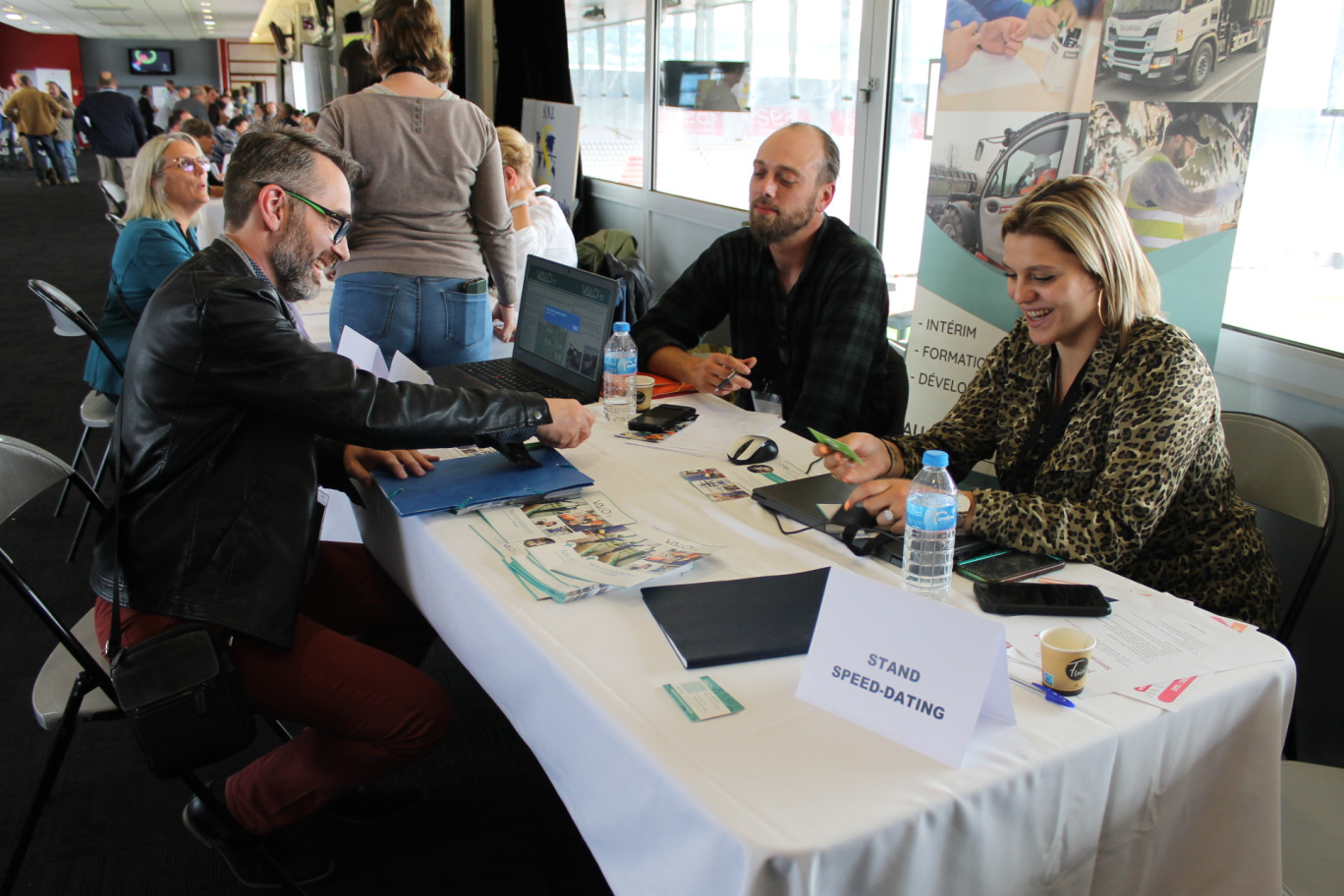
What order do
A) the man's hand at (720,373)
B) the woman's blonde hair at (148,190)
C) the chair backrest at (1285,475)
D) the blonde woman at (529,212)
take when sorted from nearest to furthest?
the chair backrest at (1285,475) < the man's hand at (720,373) < the woman's blonde hair at (148,190) < the blonde woman at (529,212)

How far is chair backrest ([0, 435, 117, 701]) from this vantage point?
146 centimetres

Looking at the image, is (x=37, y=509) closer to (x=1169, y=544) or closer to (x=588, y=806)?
(x=588, y=806)

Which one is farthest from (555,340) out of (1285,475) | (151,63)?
(151,63)

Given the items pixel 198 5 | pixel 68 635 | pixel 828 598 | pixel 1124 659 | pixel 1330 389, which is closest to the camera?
pixel 828 598

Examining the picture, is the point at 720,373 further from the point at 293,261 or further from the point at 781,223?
the point at 293,261

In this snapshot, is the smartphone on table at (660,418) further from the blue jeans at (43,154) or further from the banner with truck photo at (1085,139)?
the blue jeans at (43,154)

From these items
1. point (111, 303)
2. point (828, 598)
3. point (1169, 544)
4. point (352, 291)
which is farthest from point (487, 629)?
point (111, 303)

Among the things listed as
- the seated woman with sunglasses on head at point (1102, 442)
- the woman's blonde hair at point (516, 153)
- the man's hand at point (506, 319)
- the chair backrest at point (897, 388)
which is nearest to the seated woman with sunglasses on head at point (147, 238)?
the man's hand at point (506, 319)

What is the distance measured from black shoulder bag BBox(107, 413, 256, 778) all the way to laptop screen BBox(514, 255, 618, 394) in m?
1.04

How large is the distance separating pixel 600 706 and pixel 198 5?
20214mm

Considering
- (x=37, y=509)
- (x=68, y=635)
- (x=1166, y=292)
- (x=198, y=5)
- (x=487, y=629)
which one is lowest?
(x=37, y=509)

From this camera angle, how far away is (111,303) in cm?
304

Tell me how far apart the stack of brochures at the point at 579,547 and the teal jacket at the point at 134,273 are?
214cm

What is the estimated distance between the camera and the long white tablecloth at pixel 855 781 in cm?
85
